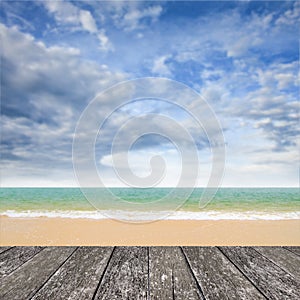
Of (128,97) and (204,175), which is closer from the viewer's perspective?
(128,97)

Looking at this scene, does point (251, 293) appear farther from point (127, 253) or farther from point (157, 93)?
point (157, 93)

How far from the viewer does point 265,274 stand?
1.44 meters

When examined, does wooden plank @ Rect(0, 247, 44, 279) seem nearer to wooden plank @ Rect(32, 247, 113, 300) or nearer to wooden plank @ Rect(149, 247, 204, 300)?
wooden plank @ Rect(32, 247, 113, 300)

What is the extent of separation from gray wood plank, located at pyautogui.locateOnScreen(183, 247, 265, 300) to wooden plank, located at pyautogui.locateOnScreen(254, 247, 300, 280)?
28 cm

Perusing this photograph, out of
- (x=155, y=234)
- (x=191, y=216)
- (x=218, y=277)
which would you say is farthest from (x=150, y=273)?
(x=191, y=216)

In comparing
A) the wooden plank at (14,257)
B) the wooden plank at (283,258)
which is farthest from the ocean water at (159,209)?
the wooden plank at (14,257)

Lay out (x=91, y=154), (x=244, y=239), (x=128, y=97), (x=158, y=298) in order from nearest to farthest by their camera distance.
Answer: (x=158, y=298), (x=244, y=239), (x=91, y=154), (x=128, y=97)

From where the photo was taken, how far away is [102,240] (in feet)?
20.5

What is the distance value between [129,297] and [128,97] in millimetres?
6702

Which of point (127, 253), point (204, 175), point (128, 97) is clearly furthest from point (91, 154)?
point (204, 175)

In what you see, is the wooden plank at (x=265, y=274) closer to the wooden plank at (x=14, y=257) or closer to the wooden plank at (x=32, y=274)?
the wooden plank at (x=32, y=274)

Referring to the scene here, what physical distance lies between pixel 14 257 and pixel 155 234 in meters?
5.50

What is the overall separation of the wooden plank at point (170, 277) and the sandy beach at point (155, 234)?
432 cm

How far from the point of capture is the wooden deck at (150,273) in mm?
1224
